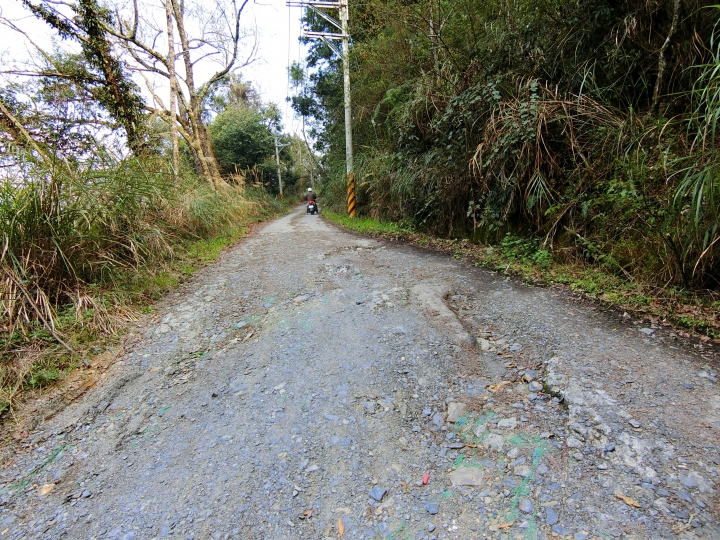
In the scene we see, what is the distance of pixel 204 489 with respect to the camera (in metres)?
1.38

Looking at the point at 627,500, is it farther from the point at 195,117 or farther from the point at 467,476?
the point at 195,117

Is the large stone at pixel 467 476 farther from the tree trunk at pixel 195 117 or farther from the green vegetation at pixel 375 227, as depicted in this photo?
the tree trunk at pixel 195 117

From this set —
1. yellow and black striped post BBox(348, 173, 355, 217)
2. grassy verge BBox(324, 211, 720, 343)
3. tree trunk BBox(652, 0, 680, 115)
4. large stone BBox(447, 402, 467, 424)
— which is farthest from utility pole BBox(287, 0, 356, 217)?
large stone BBox(447, 402, 467, 424)

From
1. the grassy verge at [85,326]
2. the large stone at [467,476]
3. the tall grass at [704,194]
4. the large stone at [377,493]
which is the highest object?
the tall grass at [704,194]

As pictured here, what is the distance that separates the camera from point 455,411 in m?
1.74

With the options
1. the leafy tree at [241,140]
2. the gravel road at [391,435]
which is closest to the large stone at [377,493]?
the gravel road at [391,435]

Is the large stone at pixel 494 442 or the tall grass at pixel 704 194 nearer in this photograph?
the large stone at pixel 494 442

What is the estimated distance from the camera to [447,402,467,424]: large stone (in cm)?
170

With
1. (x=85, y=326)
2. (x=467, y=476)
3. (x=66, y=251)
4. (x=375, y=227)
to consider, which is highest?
(x=66, y=251)

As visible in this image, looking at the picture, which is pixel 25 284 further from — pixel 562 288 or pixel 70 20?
pixel 70 20

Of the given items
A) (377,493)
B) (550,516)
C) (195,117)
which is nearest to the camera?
(550,516)

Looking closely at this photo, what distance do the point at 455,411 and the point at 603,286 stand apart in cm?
209

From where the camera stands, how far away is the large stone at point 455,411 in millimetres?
1697

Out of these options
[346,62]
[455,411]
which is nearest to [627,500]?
[455,411]
